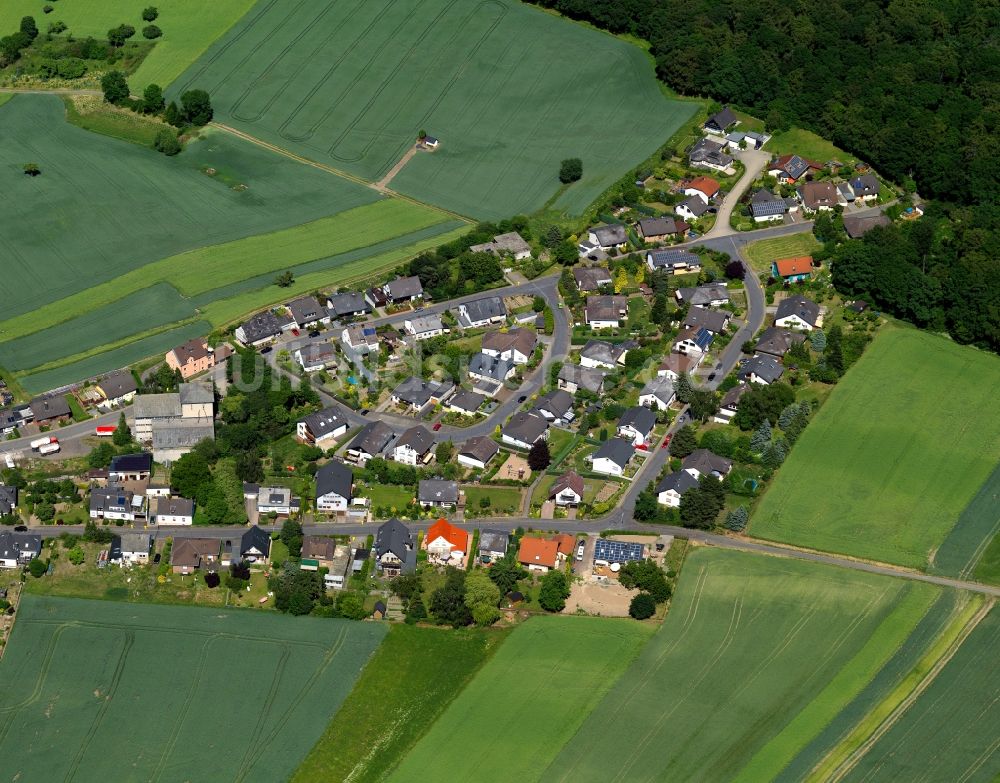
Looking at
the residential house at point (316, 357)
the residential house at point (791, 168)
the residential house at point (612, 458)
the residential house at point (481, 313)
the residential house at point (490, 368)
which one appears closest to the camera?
the residential house at point (612, 458)

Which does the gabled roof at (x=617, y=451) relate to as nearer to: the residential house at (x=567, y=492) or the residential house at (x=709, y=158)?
the residential house at (x=567, y=492)

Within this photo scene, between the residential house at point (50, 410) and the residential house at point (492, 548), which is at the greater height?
the residential house at point (492, 548)

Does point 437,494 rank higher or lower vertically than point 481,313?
lower

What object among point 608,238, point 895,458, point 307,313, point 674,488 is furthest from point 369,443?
point 895,458

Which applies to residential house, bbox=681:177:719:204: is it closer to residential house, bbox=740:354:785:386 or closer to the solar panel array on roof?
residential house, bbox=740:354:785:386

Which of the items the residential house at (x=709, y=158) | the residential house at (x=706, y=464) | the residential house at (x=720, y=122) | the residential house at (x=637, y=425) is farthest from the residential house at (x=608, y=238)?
the residential house at (x=706, y=464)

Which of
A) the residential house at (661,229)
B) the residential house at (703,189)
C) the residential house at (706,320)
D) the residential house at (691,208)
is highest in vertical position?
the residential house at (703,189)

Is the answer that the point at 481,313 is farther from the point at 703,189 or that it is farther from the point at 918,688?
the point at 918,688

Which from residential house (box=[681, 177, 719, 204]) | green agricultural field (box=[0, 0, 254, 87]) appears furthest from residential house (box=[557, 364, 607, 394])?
green agricultural field (box=[0, 0, 254, 87])
